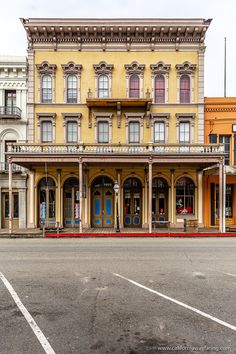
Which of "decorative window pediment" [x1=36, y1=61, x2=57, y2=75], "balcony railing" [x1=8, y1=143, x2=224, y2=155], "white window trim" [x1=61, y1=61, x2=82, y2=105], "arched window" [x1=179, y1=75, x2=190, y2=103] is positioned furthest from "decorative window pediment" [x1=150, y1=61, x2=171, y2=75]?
"decorative window pediment" [x1=36, y1=61, x2=57, y2=75]

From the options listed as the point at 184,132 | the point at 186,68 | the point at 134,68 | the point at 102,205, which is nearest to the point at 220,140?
the point at 184,132

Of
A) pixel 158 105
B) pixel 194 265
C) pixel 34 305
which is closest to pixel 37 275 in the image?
pixel 34 305

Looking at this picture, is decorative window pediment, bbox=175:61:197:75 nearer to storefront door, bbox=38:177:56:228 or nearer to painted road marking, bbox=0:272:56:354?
storefront door, bbox=38:177:56:228

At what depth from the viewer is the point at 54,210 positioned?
19.2 metres

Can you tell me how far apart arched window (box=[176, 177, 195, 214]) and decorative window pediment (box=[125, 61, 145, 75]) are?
8324 millimetres

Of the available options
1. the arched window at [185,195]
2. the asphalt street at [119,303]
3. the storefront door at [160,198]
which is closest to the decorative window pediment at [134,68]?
the storefront door at [160,198]

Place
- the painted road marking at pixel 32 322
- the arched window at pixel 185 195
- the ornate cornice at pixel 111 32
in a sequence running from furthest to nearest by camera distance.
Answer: the arched window at pixel 185 195
the ornate cornice at pixel 111 32
the painted road marking at pixel 32 322

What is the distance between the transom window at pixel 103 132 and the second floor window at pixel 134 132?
1663mm

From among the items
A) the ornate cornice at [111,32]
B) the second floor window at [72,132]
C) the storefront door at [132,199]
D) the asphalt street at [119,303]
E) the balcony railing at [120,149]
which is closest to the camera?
the asphalt street at [119,303]

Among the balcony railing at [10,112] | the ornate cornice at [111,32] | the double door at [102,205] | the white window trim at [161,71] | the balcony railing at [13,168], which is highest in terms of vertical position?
the ornate cornice at [111,32]

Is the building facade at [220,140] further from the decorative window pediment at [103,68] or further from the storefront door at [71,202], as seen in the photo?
the storefront door at [71,202]

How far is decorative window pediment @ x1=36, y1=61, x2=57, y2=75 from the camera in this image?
63.6 feet

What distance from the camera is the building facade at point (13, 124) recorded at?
19.1m

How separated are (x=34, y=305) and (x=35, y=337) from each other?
1320 mm
